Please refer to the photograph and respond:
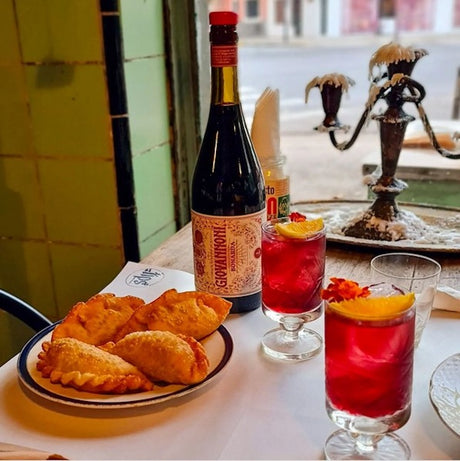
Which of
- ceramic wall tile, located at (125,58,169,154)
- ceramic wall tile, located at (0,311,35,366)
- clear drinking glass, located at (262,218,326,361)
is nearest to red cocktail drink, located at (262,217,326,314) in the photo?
clear drinking glass, located at (262,218,326,361)

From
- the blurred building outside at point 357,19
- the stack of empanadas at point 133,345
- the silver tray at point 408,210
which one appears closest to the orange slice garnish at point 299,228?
the stack of empanadas at point 133,345

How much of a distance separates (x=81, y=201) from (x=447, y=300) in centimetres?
81

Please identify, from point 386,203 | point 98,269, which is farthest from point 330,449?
point 98,269

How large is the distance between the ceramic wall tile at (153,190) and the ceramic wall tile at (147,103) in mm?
28

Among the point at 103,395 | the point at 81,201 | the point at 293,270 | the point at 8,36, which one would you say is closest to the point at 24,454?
the point at 103,395

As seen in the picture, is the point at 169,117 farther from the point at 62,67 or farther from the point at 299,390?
the point at 299,390

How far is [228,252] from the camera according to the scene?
750 mm

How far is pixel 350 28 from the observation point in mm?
13734

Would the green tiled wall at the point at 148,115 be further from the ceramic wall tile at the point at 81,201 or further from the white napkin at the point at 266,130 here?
the white napkin at the point at 266,130

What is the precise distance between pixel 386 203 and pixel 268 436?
59cm

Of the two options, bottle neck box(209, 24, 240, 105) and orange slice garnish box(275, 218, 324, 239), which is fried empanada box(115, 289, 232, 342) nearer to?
orange slice garnish box(275, 218, 324, 239)

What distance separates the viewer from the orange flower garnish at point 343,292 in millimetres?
509

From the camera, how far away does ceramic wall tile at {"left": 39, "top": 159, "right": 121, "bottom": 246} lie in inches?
50.5

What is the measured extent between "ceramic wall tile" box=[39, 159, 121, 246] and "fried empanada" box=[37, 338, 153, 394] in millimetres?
701
